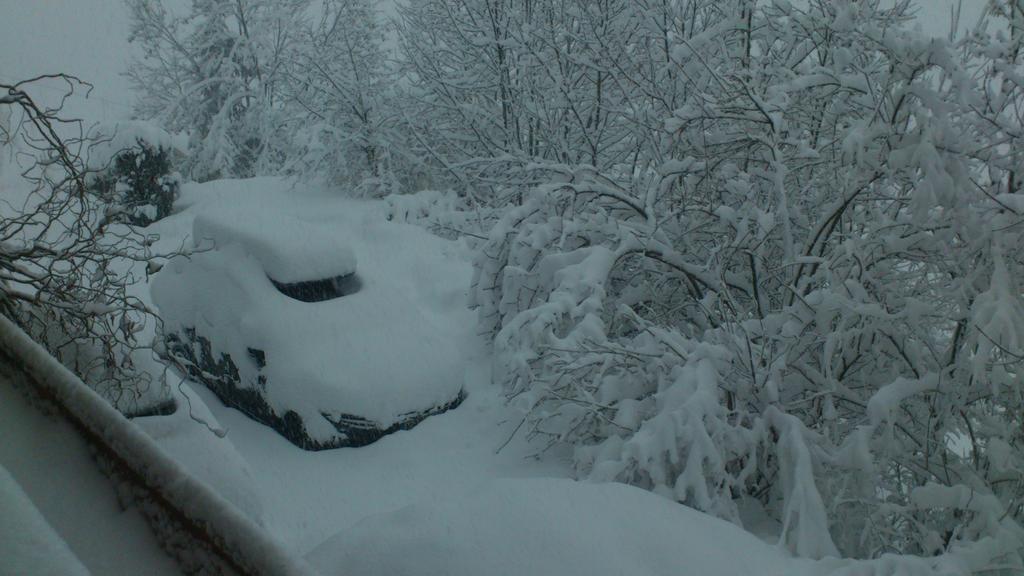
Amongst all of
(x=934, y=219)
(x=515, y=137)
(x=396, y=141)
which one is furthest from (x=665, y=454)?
(x=396, y=141)

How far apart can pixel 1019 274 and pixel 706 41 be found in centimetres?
323

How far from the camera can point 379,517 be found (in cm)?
234

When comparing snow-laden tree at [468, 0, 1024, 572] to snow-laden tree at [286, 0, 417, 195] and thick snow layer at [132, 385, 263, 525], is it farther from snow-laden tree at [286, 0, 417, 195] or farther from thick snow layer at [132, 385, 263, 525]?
snow-laden tree at [286, 0, 417, 195]

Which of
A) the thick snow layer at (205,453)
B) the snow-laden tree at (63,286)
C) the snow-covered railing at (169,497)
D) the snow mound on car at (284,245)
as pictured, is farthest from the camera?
the snow mound on car at (284,245)

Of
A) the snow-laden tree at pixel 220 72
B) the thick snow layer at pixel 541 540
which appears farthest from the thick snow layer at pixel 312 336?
the snow-laden tree at pixel 220 72

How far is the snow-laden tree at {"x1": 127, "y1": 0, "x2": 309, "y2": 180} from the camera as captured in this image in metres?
20.0

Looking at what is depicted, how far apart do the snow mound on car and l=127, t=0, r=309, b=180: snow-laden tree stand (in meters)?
13.4

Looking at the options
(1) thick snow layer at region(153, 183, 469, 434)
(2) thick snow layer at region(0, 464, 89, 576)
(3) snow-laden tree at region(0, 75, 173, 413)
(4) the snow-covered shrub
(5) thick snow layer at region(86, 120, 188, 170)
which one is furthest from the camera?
(4) the snow-covered shrub

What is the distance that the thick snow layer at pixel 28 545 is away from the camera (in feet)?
2.71

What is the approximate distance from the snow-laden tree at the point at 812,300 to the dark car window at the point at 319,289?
119 cm

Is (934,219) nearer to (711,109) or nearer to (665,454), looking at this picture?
(711,109)

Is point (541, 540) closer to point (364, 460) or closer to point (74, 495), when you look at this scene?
point (74, 495)

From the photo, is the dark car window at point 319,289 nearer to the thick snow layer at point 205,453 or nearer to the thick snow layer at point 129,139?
the thick snow layer at point 205,453

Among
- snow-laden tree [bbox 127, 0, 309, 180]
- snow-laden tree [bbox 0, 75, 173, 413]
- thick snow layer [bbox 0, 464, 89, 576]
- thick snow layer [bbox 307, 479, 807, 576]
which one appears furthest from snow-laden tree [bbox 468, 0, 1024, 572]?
snow-laden tree [bbox 127, 0, 309, 180]
